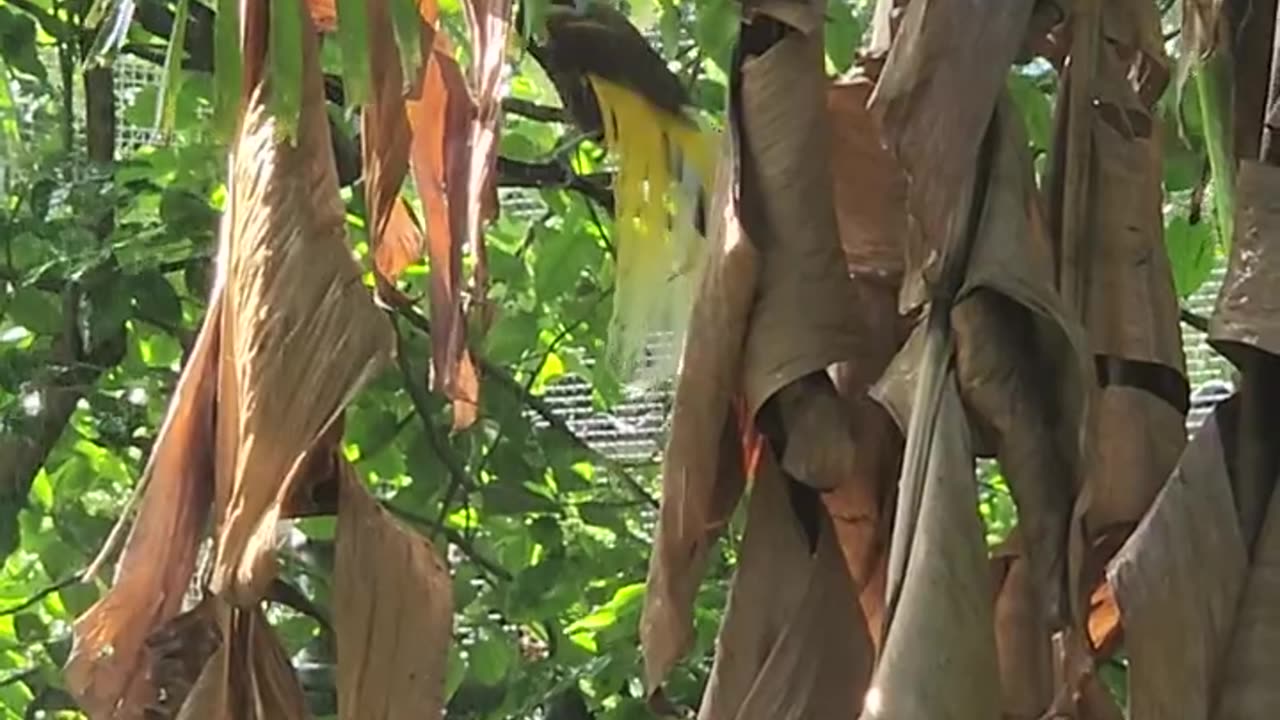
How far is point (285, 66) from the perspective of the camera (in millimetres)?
327

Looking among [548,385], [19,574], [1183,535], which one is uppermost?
[1183,535]

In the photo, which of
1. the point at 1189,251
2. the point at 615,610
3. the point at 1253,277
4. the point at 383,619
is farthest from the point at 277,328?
the point at 615,610

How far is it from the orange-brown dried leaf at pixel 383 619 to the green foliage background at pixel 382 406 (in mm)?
496

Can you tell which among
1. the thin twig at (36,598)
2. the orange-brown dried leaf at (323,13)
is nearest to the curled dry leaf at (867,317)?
the orange-brown dried leaf at (323,13)

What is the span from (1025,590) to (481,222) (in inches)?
5.3

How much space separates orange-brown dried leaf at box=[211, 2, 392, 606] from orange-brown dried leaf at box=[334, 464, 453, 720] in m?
0.02

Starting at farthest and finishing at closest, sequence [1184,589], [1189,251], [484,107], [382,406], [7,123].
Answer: [382,406]
[7,123]
[1189,251]
[484,107]
[1184,589]

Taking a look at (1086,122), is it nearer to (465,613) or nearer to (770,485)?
(770,485)

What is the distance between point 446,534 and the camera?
2.84ft

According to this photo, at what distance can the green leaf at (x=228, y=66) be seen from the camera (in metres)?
0.33

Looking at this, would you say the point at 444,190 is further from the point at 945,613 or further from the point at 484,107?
the point at 945,613

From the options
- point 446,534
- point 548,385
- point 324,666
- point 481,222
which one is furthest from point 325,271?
point 548,385

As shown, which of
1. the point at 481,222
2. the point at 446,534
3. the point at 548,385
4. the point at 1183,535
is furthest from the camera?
the point at 548,385

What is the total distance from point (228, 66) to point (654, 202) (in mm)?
112
